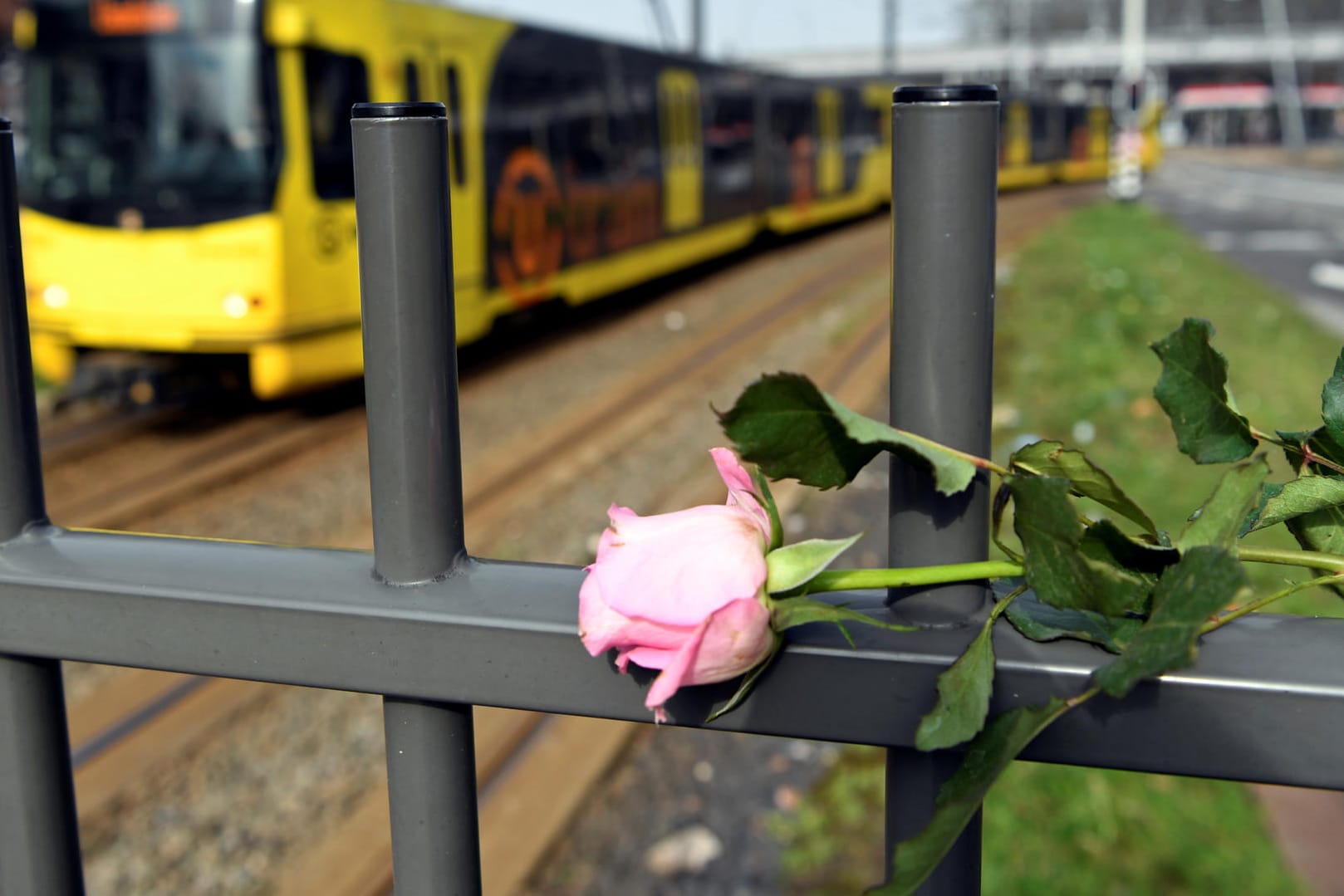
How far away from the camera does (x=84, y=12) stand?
8.07 m

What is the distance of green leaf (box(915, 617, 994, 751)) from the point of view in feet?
1.96

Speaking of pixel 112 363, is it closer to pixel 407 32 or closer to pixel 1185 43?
pixel 407 32

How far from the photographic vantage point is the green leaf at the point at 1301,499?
2.13ft

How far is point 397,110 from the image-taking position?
67cm

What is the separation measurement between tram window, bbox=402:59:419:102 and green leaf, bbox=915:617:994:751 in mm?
8772

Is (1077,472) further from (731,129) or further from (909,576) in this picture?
(731,129)

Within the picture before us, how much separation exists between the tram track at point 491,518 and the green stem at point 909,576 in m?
2.63

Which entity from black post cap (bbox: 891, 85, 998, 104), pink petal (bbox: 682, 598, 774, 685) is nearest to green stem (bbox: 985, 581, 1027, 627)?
pink petal (bbox: 682, 598, 774, 685)

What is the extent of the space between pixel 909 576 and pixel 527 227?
32.9ft

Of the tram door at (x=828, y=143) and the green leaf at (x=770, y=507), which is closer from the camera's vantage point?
the green leaf at (x=770, y=507)

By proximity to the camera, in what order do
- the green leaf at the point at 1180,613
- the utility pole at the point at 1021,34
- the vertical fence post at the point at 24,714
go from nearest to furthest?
the green leaf at the point at 1180,613 < the vertical fence post at the point at 24,714 < the utility pole at the point at 1021,34

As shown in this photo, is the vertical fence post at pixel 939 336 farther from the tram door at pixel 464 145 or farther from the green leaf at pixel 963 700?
the tram door at pixel 464 145

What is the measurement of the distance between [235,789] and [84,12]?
613 centimetres

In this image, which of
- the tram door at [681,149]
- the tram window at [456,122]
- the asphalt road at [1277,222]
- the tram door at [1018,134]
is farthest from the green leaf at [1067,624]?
the tram door at [1018,134]
